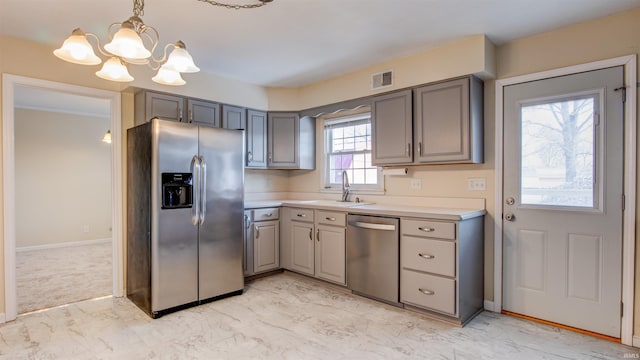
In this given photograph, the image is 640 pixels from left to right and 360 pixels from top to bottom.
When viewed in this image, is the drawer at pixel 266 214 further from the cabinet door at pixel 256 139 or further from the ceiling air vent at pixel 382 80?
the ceiling air vent at pixel 382 80

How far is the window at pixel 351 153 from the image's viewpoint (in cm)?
408

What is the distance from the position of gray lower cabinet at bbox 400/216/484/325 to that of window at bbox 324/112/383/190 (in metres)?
1.07

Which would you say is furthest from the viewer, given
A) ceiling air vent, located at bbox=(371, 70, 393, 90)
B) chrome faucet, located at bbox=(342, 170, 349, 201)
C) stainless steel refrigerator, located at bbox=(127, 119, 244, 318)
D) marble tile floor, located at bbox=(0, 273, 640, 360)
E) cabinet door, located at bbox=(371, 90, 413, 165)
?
chrome faucet, located at bbox=(342, 170, 349, 201)

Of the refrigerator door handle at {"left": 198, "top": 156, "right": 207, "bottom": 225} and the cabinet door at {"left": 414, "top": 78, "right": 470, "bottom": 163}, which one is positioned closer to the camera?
the cabinet door at {"left": 414, "top": 78, "right": 470, "bottom": 163}

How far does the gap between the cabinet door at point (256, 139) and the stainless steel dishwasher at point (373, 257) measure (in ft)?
5.11

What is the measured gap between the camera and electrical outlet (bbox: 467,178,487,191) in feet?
10.1

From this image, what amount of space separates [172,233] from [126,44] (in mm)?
1803

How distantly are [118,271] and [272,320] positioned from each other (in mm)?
1796

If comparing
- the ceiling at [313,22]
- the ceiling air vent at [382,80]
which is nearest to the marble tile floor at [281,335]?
the ceiling air vent at [382,80]

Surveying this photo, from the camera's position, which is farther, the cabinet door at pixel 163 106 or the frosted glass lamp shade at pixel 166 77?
the cabinet door at pixel 163 106

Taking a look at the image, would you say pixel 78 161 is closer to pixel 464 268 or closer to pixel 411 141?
pixel 411 141

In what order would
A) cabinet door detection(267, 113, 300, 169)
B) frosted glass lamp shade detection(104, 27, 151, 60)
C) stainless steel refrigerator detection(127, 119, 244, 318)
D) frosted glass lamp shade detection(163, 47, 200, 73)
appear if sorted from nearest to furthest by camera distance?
frosted glass lamp shade detection(104, 27, 151, 60), frosted glass lamp shade detection(163, 47, 200, 73), stainless steel refrigerator detection(127, 119, 244, 318), cabinet door detection(267, 113, 300, 169)

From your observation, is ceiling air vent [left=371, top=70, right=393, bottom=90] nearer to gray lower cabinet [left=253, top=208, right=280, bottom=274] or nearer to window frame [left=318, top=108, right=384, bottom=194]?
window frame [left=318, top=108, right=384, bottom=194]

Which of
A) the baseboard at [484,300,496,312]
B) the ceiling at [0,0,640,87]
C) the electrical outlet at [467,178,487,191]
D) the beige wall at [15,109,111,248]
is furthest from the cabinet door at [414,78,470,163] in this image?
the beige wall at [15,109,111,248]
